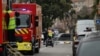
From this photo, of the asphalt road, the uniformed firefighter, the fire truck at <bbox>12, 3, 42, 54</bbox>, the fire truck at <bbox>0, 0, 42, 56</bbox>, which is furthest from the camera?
the asphalt road

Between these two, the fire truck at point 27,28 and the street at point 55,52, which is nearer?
the fire truck at point 27,28

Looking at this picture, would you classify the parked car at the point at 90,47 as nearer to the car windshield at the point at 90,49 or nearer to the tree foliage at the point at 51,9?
the car windshield at the point at 90,49

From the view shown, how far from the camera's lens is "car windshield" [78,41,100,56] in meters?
8.91

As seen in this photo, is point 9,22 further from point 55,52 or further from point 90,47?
point 55,52

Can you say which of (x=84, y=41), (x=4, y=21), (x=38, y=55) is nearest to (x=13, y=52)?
(x=4, y=21)

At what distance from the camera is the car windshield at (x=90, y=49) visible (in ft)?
29.2

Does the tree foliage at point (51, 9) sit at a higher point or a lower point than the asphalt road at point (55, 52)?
higher

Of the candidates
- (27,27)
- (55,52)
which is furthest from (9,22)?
(55,52)

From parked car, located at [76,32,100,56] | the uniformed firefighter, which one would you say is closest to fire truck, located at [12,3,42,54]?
the uniformed firefighter

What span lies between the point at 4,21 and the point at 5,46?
895mm

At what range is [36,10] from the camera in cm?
2711

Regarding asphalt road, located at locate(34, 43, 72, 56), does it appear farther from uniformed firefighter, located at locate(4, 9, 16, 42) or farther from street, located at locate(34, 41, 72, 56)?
uniformed firefighter, located at locate(4, 9, 16, 42)

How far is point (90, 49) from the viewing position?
9.05 meters

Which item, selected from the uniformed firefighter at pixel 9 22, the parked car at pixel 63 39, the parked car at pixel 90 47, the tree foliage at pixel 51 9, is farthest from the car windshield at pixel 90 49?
the tree foliage at pixel 51 9
